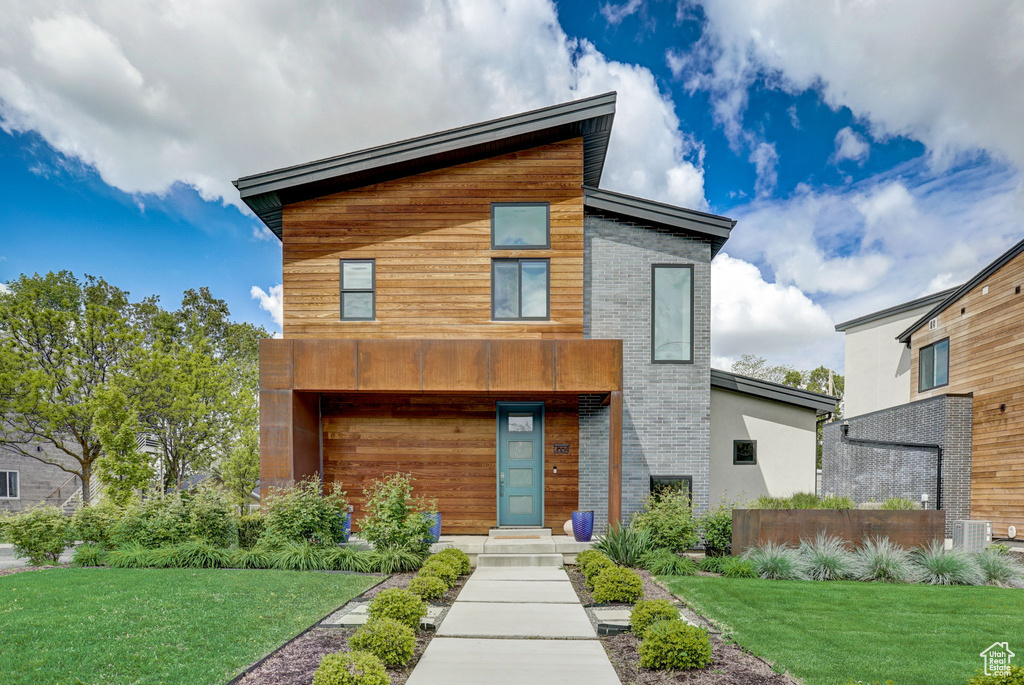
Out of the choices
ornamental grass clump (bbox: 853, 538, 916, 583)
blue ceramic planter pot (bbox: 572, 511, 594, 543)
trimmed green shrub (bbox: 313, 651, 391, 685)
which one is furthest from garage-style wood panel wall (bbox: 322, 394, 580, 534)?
trimmed green shrub (bbox: 313, 651, 391, 685)

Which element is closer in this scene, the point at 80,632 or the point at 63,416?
the point at 80,632

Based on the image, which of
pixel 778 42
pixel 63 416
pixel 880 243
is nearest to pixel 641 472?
pixel 778 42

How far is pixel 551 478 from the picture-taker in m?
11.2

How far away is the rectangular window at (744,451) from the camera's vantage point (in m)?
12.0

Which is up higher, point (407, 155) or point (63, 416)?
point (407, 155)

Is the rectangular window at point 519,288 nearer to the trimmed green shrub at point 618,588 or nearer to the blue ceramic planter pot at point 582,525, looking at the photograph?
the blue ceramic planter pot at point 582,525

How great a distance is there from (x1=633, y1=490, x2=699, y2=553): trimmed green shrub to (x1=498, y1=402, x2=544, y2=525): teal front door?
2.26 m

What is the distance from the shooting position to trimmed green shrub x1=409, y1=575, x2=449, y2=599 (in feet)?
21.3

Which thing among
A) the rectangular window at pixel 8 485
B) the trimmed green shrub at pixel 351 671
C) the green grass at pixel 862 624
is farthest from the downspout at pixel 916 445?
the rectangular window at pixel 8 485

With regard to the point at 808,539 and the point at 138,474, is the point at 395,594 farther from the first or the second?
the point at 138,474

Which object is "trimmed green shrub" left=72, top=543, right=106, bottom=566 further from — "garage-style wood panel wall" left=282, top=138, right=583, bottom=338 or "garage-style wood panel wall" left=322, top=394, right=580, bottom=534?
"garage-style wood panel wall" left=282, top=138, right=583, bottom=338

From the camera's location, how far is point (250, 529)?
952 centimetres

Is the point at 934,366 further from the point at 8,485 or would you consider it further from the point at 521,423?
the point at 8,485

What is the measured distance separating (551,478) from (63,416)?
13739mm
